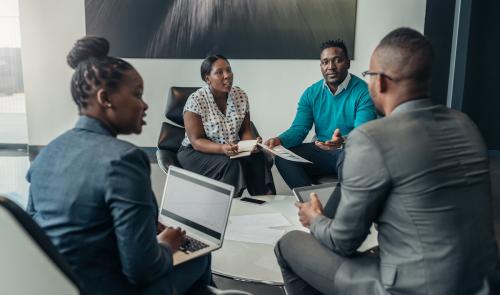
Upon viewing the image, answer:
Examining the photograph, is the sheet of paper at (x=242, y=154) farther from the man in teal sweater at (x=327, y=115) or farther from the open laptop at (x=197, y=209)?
the open laptop at (x=197, y=209)

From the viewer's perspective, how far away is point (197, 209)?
1.59 metres

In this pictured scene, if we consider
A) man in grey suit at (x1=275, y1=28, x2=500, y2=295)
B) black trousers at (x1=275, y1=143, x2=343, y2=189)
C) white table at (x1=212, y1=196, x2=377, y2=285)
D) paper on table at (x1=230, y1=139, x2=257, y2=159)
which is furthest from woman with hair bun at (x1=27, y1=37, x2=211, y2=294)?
black trousers at (x1=275, y1=143, x2=343, y2=189)

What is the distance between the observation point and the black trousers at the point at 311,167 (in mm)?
2669

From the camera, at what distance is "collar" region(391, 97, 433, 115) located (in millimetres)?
1168

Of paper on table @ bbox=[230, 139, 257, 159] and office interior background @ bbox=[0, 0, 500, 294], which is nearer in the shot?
paper on table @ bbox=[230, 139, 257, 159]

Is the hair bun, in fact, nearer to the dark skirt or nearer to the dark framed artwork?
the dark skirt

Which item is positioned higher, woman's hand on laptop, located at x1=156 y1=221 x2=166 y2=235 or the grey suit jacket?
the grey suit jacket

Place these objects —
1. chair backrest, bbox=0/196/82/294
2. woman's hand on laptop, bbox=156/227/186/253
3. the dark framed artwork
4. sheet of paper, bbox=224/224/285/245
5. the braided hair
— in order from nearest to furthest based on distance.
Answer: chair backrest, bbox=0/196/82/294 < the braided hair < woman's hand on laptop, bbox=156/227/186/253 < sheet of paper, bbox=224/224/285/245 < the dark framed artwork

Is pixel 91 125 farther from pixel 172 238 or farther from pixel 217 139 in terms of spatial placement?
pixel 217 139

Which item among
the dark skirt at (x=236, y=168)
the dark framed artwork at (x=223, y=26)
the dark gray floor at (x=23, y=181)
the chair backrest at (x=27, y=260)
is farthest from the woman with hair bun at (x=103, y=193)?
the dark framed artwork at (x=223, y=26)

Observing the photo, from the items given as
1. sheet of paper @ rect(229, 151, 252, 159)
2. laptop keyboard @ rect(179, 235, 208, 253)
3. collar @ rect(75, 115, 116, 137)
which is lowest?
laptop keyboard @ rect(179, 235, 208, 253)

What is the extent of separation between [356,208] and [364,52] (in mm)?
3250

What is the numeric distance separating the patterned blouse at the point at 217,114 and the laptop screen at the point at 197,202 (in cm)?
107

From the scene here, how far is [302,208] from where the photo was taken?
4.83 ft
